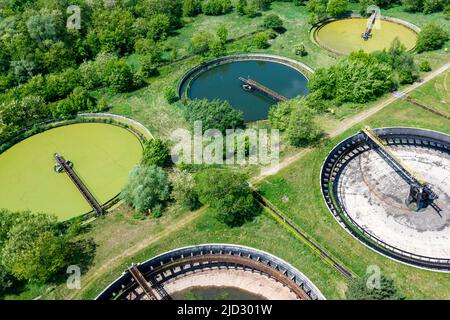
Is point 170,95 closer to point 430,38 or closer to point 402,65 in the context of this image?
point 402,65

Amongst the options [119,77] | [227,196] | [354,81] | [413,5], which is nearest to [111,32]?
[119,77]

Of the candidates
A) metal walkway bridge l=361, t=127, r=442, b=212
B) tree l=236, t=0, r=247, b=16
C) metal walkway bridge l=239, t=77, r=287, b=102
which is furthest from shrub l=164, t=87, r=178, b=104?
tree l=236, t=0, r=247, b=16

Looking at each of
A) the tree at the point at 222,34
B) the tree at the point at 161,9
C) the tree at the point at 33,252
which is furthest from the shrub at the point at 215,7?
the tree at the point at 33,252

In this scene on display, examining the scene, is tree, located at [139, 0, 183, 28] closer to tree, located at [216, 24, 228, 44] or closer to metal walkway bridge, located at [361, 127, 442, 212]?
tree, located at [216, 24, 228, 44]

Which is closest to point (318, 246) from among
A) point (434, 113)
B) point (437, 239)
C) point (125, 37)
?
point (437, 239)

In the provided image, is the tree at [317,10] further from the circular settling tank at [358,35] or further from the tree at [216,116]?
the tree at [216,116]

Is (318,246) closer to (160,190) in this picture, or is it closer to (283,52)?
(160,190)
